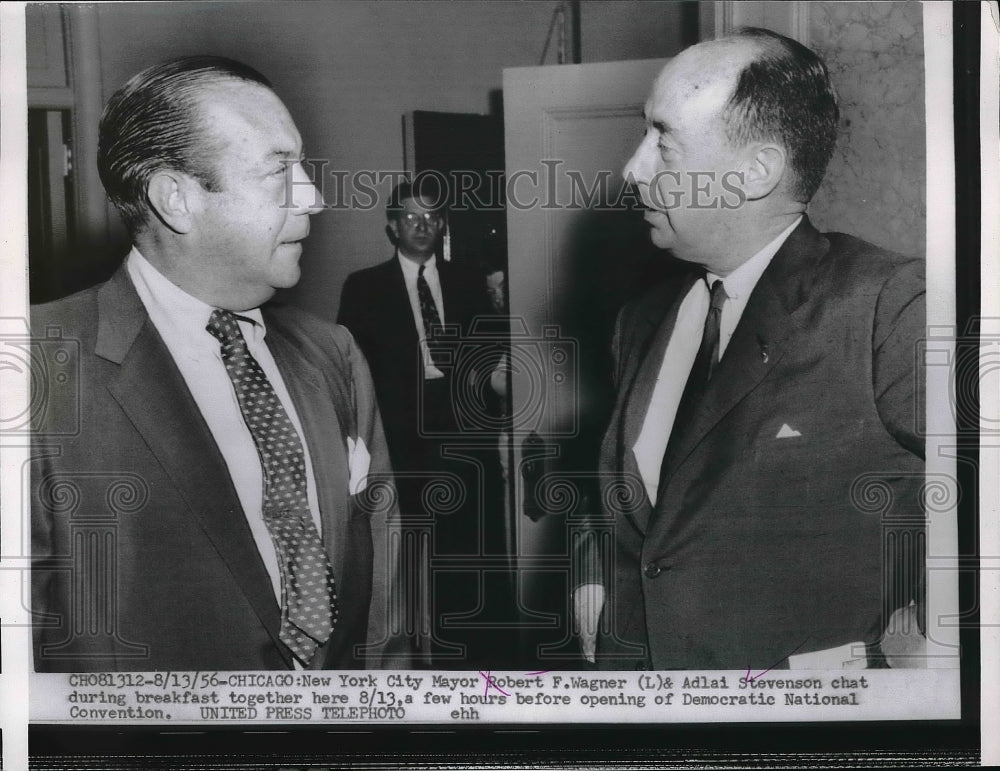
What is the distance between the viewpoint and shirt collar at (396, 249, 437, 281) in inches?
100

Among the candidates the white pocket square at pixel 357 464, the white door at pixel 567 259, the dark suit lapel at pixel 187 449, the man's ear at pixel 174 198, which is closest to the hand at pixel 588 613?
the white door at pixel 567 259

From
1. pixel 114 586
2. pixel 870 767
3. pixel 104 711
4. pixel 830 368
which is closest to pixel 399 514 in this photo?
pixel 114 586

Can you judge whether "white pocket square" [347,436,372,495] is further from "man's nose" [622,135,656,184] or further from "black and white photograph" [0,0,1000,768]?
"man's nose" [622,135,656,184]

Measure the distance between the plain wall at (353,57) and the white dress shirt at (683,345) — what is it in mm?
639

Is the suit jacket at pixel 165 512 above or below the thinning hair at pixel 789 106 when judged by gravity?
below

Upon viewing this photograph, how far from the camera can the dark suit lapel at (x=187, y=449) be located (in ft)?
8.25

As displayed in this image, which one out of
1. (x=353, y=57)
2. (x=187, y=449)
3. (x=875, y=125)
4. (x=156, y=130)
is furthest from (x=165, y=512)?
(x=875, y=125)

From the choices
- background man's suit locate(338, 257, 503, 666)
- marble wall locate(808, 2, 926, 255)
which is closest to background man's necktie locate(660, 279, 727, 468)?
marble wall locate(808, 2, 926, 255)

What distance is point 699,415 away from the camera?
250 cm

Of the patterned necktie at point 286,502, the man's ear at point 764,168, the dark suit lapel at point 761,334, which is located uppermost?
the man's ear at point 764,168

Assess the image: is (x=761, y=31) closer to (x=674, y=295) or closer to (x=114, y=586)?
(x=674, y=295)

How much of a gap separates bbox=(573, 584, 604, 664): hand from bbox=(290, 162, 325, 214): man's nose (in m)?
1.18

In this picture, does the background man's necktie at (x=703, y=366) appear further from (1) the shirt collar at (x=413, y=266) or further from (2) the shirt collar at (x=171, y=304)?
(2) the shirt collar at (x=171, y=304)

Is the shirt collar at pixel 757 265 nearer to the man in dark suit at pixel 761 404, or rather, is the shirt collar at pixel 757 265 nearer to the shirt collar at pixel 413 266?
the man in dark suit at pixel 761 404
